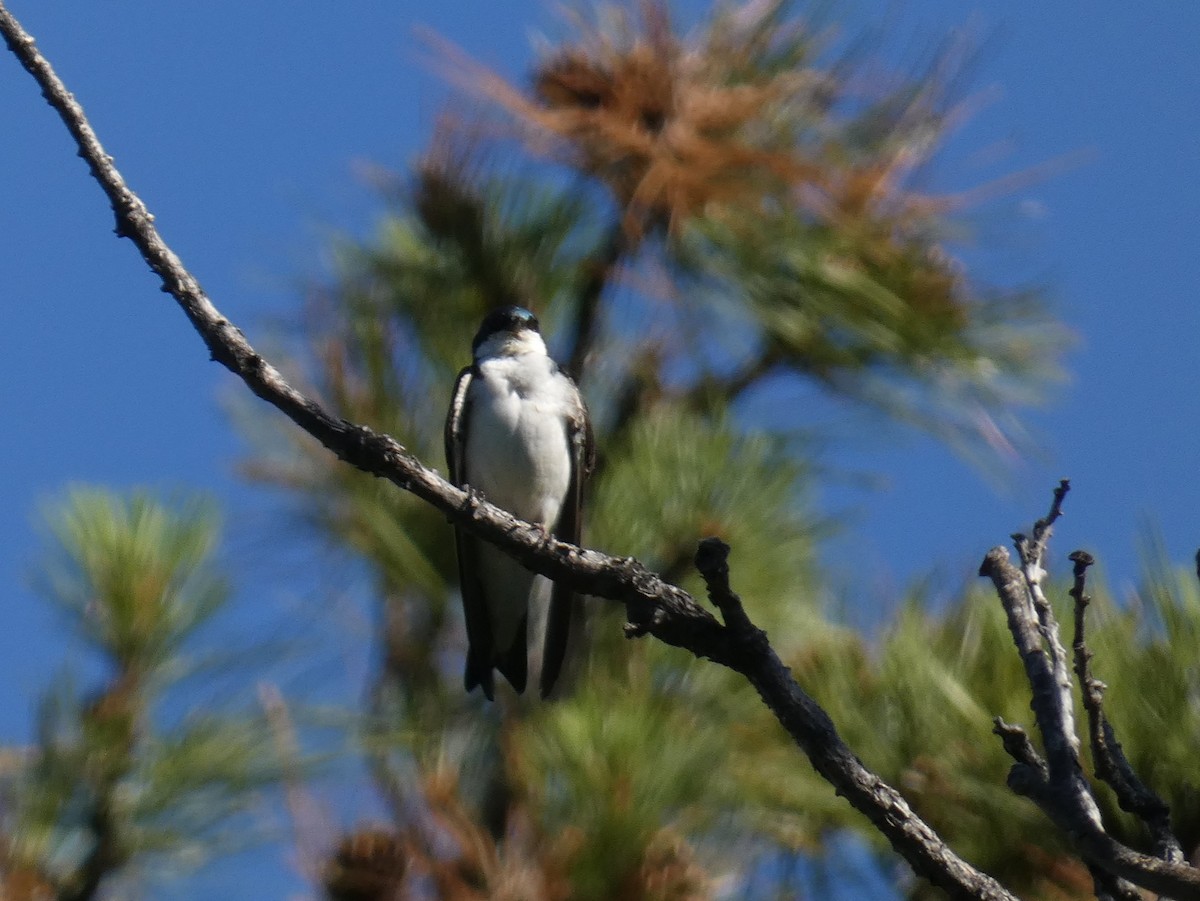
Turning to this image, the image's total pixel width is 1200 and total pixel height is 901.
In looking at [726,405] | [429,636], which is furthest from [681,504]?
[429,636]

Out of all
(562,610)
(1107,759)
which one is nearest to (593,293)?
(562,610)

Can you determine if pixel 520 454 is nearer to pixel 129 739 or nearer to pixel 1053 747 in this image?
pixel 129 739

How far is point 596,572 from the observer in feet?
5.02

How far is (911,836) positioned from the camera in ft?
4.39

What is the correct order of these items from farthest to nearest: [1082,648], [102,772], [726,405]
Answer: [726,405] < [102,772] < [1082,648]

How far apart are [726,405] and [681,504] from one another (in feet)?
0.66

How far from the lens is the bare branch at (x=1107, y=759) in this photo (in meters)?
1.30

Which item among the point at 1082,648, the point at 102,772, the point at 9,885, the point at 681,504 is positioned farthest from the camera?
the point at 681,504

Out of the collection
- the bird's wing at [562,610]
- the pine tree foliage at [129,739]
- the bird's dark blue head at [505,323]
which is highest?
the bird's dark blue head at [505,323]

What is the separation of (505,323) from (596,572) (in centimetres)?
95

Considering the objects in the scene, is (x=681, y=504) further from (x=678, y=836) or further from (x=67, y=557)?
(x=67, y=557)

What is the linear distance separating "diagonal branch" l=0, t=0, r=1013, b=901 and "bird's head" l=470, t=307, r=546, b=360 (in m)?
0.81

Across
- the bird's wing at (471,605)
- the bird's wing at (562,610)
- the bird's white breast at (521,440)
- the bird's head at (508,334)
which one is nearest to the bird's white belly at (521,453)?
the bird's white breast at (521,440)

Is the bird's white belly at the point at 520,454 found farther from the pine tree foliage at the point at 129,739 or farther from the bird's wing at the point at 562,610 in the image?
the pine tree foliage at the point at 129,739
